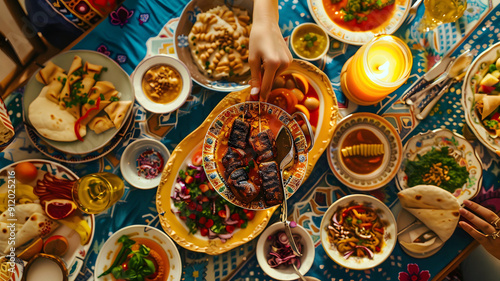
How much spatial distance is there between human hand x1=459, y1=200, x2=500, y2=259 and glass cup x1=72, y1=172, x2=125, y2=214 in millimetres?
2378

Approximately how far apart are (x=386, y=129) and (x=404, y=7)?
910 mm

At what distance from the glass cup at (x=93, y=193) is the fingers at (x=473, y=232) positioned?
2.39 m

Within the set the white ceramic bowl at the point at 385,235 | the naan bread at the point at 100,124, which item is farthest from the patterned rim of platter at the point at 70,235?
the white ceramic bowl at the point at 385,235

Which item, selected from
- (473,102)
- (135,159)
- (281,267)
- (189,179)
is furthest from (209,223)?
(473,102)

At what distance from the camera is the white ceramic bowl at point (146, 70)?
6.71 feet

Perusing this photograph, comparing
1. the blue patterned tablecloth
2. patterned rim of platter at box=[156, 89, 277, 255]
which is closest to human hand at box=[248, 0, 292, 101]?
patterned rim of platter at box=[156, 89, 277, 255]

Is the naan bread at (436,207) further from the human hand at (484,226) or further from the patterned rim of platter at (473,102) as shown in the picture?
the patterned rim of platter at (473,102)

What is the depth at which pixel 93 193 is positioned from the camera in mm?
1875

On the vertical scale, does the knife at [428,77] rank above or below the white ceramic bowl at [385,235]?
above

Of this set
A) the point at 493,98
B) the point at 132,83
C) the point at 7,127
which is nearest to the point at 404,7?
the point at 493,98

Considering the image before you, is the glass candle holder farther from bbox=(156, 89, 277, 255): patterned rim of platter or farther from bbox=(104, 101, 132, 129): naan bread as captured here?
bbox=(104, 101, 132, 129): naan bread

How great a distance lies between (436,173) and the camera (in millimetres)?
2016

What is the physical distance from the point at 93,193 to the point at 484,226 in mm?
2605

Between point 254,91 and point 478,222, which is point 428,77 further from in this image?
point 254,91
